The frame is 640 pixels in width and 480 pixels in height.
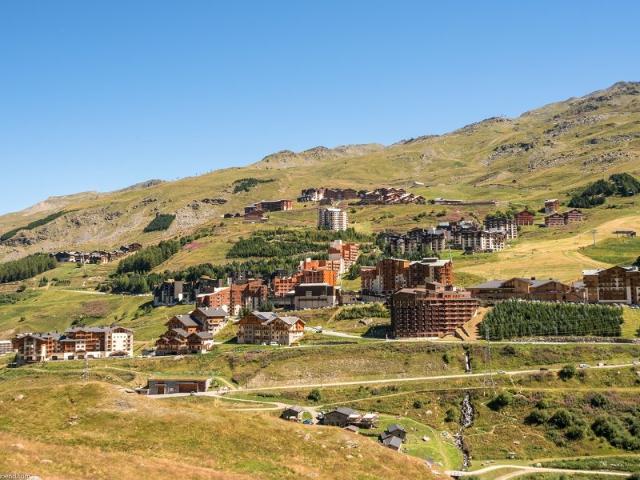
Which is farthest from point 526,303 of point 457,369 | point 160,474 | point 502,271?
point 160,474

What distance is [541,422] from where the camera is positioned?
288 ft

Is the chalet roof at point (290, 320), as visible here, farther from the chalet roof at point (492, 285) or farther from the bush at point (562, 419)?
the bush at point (562, 419)

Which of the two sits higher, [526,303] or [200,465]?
[526,303]

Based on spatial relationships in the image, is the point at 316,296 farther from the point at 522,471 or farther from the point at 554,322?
the point at 522,471

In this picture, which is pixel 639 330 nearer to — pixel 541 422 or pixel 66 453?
pixel 541 422

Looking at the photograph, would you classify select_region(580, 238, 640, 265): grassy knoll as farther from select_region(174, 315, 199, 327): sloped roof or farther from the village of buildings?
select_region(174, 315, 199, 327): sloped roof

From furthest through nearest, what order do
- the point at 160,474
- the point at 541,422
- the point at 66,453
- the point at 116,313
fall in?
the point at 116,313 < the point at 541,422 < the point at 66,453 < the point at 160,474

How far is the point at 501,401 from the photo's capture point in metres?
92.8

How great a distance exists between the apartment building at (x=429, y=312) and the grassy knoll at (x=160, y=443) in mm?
54766

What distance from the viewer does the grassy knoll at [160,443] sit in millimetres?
52031

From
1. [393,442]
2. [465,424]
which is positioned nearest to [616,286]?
[465,424]

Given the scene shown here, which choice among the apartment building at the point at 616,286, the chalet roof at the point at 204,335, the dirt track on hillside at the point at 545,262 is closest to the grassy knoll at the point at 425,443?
the chalet roof at the point at 204,335

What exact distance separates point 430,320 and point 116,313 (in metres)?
93.1

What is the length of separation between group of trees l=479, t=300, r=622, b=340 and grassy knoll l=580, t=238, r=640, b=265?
5215 centimetres
